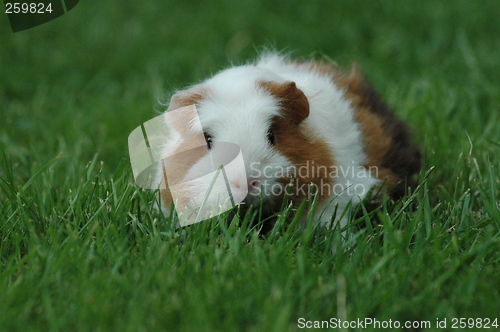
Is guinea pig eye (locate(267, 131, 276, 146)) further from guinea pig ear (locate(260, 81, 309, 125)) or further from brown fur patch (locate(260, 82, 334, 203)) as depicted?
guinea pig ear (locate(260, 81, 309, 125))

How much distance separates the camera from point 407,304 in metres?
2.27

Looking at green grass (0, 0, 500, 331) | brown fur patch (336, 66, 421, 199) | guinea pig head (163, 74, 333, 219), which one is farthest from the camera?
brown fur patch (336, 66, 421, 199)

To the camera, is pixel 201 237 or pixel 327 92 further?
pixel 327 92

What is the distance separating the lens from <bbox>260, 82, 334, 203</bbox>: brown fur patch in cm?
287

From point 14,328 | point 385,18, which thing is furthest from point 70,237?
point 385,18

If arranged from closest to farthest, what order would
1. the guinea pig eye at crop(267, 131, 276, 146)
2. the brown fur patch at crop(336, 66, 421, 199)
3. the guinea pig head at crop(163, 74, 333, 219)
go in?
the guinea pig head at crop(163, 74, 333, 219), the guinea pig eye at crop(267, 131, 276, 146), the brown fur patch at crop(336, 66, 421, 199)

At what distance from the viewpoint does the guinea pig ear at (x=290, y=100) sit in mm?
2914

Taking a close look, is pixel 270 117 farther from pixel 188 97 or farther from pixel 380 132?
pixel 380 132

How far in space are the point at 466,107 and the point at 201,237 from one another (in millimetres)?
2777

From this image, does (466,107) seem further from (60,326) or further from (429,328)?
(60,326)

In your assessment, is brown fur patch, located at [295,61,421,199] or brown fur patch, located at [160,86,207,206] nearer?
brown fur patch, located at [160,86,207,206]

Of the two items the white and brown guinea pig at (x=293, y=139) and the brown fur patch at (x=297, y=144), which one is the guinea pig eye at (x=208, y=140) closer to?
the white and brown guinea pig at (x=293, y=139)

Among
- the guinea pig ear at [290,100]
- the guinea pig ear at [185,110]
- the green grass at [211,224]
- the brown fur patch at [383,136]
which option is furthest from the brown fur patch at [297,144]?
the brown fur patch at [383,136]

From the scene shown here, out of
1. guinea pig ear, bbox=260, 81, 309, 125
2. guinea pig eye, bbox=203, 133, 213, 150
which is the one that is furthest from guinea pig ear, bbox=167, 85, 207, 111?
guinea pig ear, bbox=260, 81, 309, 125
